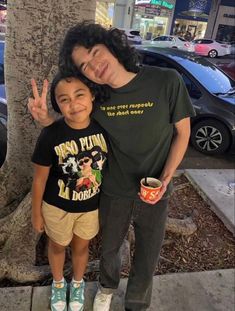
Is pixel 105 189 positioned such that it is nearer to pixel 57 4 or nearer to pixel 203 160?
pixel 57 4

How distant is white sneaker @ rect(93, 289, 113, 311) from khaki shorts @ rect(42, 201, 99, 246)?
1.56ft

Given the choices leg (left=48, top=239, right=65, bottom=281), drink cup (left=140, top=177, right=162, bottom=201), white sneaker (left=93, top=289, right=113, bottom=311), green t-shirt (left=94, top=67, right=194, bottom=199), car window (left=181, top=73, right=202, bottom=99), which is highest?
green t-shirt (left=94, top=67, right=194, bottom=199)

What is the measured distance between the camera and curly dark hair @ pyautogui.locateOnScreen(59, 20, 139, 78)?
1.74 meters

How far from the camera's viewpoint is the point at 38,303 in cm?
236

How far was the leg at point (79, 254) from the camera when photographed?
86.7 inches

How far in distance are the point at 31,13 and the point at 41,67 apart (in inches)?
14.7

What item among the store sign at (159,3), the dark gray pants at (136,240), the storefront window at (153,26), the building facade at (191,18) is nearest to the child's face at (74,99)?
the dark gray pants at (136,240)

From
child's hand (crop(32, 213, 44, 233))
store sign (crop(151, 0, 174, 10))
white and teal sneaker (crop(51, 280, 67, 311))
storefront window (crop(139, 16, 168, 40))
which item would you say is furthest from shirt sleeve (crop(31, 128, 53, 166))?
store sign (crop(151, 0, 174, 10))

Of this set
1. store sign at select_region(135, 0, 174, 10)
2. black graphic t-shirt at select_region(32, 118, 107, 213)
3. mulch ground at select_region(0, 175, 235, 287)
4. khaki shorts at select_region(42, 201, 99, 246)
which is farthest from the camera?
store sign at select_region(135, 0, 174, 10)

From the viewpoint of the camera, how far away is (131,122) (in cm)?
184

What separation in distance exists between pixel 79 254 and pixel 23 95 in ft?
4.11

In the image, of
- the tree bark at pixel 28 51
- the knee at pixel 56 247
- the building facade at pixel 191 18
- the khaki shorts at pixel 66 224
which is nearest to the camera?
the khaki shorts at pixel 66 224

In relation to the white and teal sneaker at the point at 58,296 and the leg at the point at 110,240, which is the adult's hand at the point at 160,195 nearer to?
the leg at the point at 110,240

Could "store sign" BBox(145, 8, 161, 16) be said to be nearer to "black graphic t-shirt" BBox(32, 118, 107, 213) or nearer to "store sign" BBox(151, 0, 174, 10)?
"store sign" BBox(151, 0, 174, 10)
